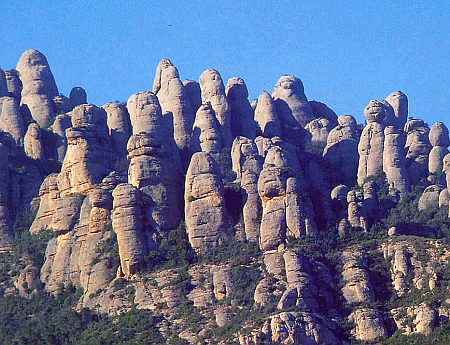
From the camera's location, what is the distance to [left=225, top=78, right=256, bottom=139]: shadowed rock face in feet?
378

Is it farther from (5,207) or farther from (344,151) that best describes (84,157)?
(344,151)

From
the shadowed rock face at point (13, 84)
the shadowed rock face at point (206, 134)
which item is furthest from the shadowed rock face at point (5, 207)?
the shadowed rock face at point (13, 84)

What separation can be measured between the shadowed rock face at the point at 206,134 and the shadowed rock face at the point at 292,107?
7.45m

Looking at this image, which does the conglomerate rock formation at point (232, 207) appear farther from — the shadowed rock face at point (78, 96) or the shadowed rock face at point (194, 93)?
the shadowed rock face at point (78, 96)

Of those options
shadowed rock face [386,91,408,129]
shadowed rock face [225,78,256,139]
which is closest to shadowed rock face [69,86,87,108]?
shadowed rock face [225,78,256,139]

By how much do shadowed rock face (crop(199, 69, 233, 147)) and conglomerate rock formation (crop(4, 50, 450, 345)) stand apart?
15cm

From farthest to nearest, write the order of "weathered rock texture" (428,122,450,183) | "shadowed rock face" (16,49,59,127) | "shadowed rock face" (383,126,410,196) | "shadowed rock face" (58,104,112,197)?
"shadowed rock face" (16,49,59,127) → "weathered rock texture" (428,122,450,183) → "shadowed rock face" (383,126,410,196) → "shadowed rock face" (58,104,112,197)

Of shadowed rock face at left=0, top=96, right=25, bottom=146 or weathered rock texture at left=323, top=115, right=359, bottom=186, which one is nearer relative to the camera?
weathered rock texture at left=323, top=115, right=359, bottom=186

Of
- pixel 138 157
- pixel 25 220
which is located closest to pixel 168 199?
pixel 138 157

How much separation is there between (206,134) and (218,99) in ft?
17.2

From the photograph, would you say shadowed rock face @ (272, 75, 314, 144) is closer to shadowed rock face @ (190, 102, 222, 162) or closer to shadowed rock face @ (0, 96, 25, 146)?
shadowed rock face @ (190, 102, 222, 162)

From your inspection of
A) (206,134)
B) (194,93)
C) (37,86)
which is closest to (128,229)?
(206,134)

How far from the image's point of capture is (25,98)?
125250 millimetres

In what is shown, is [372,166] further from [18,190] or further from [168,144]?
[18,190]
